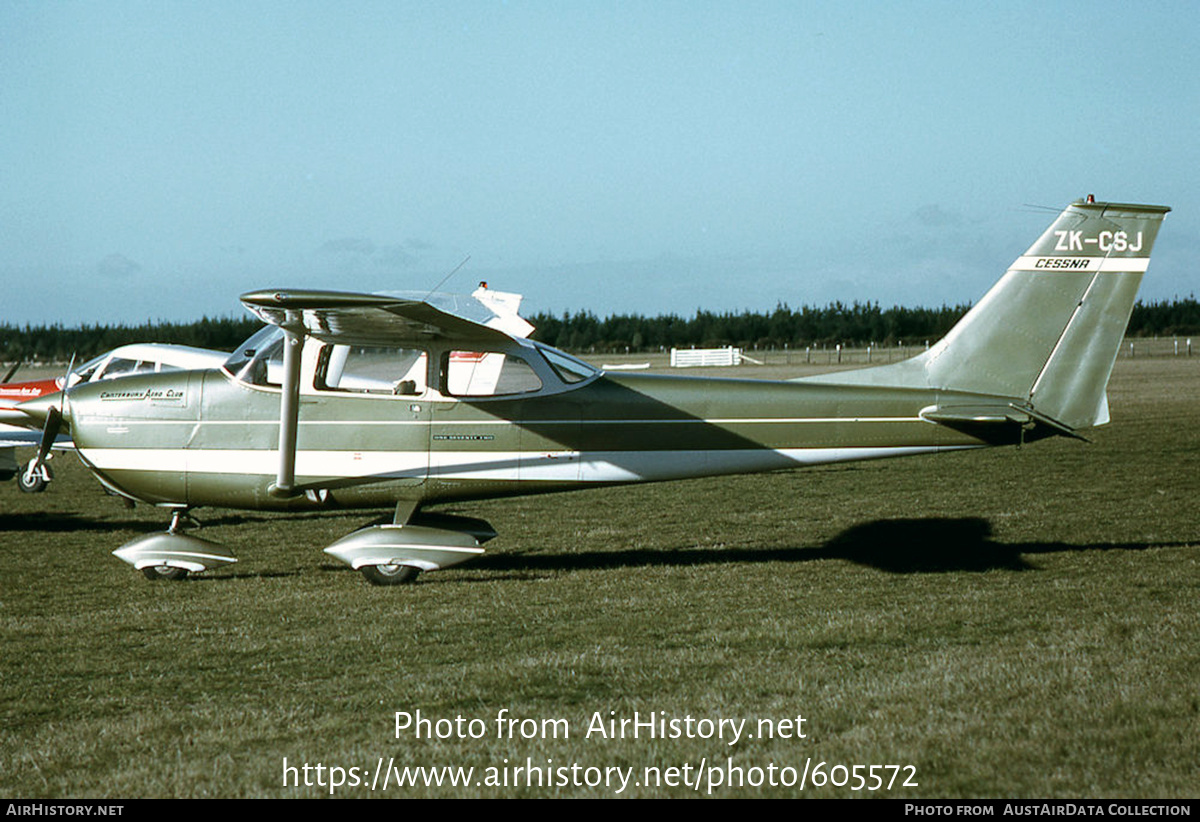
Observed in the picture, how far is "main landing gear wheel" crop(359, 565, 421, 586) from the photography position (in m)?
8.88

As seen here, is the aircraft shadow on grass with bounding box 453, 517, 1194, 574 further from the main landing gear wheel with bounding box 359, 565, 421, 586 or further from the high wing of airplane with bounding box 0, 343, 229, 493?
the high wing of airplane with bounding box 0, 343, 229, 493

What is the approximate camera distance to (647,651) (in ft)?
21.2

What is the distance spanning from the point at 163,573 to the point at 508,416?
3.16 meters

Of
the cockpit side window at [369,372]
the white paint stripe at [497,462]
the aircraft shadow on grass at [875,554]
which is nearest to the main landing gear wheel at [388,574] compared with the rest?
the aircraft shadow on grass at [875,554]

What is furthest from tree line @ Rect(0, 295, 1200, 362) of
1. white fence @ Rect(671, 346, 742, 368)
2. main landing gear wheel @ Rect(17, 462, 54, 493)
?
main landing gear wheel @ Rect(17, 462, 54, 493)

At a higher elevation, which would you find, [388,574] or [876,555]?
[876,555]

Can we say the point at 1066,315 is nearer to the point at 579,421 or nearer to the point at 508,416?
the point at 579,421

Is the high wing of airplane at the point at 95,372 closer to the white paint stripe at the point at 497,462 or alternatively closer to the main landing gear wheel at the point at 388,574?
the white paint stripe at the point at 497,462

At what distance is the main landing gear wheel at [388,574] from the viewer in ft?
29.1

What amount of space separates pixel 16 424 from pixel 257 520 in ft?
10.1

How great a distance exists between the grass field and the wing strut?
0.83 meters

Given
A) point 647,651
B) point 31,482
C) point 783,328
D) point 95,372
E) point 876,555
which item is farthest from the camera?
point 783,328

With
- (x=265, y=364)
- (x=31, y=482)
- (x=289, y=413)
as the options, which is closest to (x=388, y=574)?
(x=289, y=413)

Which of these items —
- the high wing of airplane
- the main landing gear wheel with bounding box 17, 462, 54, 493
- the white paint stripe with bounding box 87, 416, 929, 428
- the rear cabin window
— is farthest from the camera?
the main landing gear wheel with bounding box 17, 462, 54, 493
